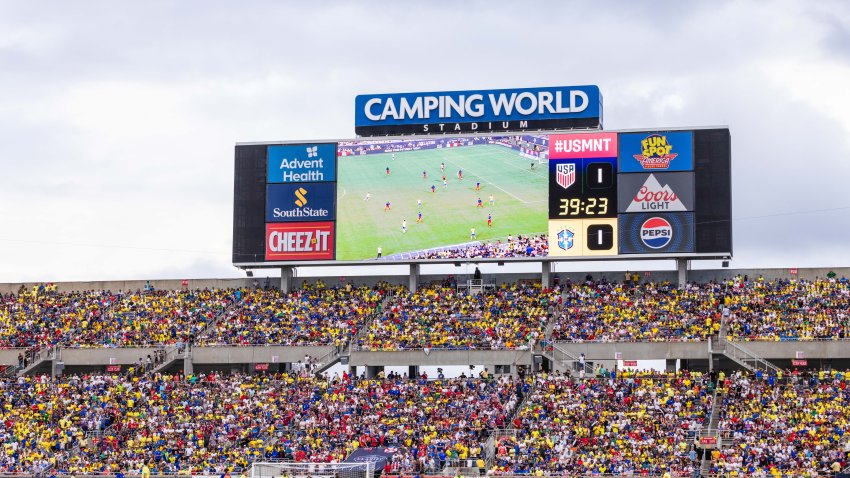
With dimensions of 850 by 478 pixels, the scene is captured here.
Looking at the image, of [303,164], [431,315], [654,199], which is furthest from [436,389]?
[303,164]

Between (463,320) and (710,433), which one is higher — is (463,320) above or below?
Answer: above

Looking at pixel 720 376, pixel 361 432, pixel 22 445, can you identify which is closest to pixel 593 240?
pixel 720 376

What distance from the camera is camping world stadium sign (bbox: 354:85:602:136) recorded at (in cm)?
8606

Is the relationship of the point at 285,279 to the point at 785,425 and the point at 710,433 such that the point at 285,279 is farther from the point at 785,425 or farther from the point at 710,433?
the point at 785,425

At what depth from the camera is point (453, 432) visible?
73250mm

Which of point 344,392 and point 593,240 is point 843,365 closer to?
point 593,240

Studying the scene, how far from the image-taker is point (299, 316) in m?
87.8

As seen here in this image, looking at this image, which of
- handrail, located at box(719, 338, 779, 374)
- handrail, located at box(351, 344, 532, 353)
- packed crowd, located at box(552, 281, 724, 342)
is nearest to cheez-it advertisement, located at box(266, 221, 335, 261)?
handrail, located at box(351, 344, 532, 353)

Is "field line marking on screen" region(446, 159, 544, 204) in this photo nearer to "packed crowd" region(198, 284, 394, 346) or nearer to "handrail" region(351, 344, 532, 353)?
"handrail" region(351, 344, 532, 353)

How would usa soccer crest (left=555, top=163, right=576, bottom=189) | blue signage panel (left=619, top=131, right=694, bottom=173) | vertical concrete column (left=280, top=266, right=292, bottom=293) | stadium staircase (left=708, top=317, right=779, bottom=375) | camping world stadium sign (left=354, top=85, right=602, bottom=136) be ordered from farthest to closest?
vertical concrete column (left=280, top=266, right=292, bottom=293) → camping world stadium sign (left=354, top=85, right=602, bottom=136) → usa soccer crest (left=555, top=163, right=576, bottom=189) → blue signage panel (left=619, top=131, right=694, bottom=173) → stadium staircase (left=708, top=317, right=779, bottom=375)

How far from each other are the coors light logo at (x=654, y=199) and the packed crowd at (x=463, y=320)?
7008mm

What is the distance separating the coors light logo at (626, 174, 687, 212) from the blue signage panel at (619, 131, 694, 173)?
0.82 metres

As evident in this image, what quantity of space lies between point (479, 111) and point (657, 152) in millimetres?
10347

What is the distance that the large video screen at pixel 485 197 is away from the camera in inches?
3263
